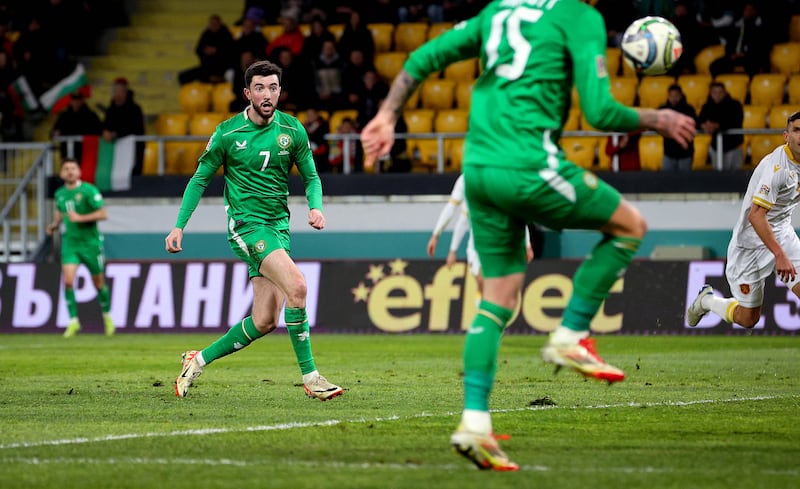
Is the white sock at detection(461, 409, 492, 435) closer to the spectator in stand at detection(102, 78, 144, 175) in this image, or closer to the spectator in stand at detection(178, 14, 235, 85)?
the spectator in stand at detection(102, 78, 144, 175)

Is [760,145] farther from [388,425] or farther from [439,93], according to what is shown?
[388,425]

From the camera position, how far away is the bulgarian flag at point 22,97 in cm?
2388

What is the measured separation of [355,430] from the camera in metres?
7.64

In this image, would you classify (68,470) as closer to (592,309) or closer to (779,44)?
(592,309)

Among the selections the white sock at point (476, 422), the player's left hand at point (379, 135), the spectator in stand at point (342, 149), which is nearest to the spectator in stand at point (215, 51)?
the spectator in stand at point (342, 149)

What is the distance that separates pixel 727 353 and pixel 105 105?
14.4 metres

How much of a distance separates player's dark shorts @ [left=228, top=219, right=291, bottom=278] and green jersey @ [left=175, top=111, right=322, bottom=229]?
4cm

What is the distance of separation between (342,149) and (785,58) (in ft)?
23.1

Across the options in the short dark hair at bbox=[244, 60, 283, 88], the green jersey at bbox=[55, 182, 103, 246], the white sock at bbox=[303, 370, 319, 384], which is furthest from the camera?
the green jersey at bbox=[55, 182, 103, 246]

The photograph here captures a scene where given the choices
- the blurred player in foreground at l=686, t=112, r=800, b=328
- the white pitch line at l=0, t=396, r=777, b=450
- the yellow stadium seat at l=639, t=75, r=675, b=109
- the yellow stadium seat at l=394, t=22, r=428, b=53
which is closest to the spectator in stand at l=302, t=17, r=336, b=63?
the yellow stadium seat at l=394, t=22, r=428, b=53

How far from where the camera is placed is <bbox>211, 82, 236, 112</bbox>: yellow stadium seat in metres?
23.9

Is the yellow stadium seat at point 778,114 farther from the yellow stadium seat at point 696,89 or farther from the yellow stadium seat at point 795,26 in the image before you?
the yellow stadium seat at point 795,26

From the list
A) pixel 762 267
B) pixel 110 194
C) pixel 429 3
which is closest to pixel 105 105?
pixel 110 194

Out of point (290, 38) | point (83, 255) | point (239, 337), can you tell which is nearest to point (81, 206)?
point (83, 255)
